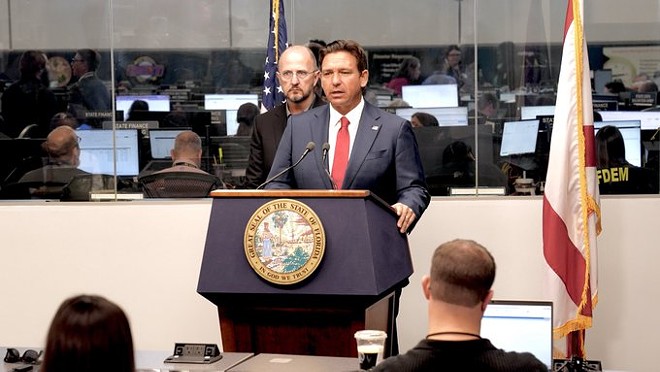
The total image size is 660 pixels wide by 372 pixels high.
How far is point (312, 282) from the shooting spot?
3275 mm

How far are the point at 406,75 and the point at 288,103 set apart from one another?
9.33ft

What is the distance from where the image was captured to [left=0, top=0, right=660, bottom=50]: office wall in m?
6.18

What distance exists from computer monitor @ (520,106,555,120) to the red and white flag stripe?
121cm

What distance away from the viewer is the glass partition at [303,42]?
5.75 m

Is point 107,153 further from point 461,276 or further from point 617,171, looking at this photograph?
point 461,276

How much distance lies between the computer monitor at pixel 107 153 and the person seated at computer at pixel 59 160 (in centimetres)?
7

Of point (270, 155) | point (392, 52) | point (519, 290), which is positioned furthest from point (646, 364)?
point (392, 52)

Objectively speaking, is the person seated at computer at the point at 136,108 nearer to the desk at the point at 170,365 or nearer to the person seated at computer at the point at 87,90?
the person seated at computer at the point at 87,90

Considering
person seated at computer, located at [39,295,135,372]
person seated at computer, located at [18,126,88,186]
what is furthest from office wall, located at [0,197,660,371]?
person seated at computer, located at [39,295,135,372]

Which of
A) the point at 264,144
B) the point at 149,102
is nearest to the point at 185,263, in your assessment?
the point at 264,144

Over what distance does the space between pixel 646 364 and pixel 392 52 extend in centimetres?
330

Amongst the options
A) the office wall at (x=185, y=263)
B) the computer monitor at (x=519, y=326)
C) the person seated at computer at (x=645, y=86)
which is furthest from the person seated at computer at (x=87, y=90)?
the computer monitor at (x=519, y=326)

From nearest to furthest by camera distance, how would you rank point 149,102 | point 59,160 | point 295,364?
point 295,364 → point 59,160 → point 149,102

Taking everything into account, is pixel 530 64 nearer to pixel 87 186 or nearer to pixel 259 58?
pixel 259 58
